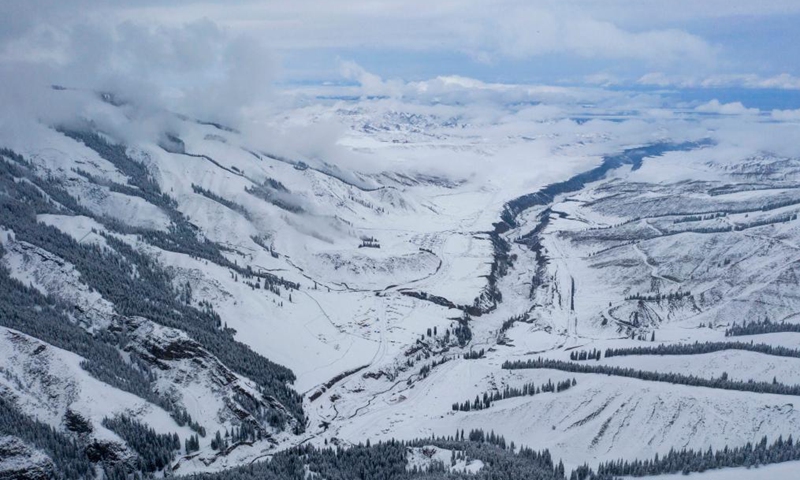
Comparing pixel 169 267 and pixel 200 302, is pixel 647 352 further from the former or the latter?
pixel 169 267

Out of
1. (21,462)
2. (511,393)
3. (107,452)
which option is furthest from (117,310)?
(511,393)

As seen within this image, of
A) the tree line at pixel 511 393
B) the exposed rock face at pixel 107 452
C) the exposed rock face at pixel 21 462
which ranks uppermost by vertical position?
the exposed rock face at pixel 21 462

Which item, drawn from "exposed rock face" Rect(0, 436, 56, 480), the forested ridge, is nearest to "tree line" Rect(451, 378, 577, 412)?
the forested ridge

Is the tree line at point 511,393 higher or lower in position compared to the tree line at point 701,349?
lower

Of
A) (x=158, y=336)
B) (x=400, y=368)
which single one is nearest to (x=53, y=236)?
(x=158, y=336)

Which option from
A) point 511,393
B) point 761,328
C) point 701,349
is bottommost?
point 511,393

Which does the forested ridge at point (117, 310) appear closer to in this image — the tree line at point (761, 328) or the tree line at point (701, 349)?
the tree line at point (701, 349)

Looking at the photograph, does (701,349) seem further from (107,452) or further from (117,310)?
(117,310)

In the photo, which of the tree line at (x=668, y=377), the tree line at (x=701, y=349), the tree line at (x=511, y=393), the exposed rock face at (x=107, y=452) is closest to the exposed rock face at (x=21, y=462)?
the exposed rock face at (x=107, y=452)

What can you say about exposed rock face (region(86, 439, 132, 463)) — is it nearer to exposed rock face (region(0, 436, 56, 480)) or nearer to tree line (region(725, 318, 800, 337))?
exposed rock face (region(0, 436, 56, 480))
